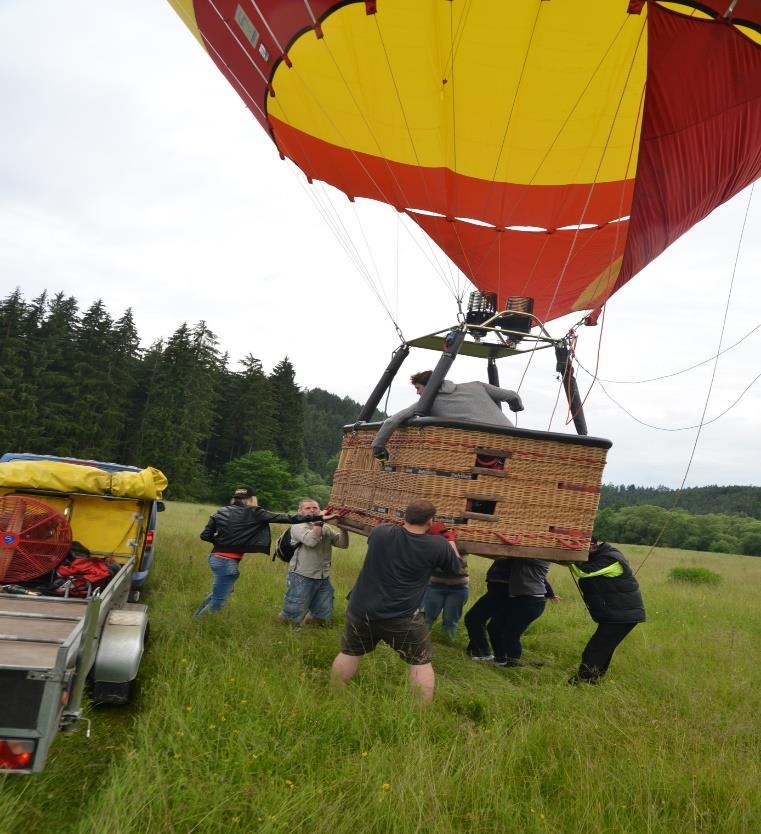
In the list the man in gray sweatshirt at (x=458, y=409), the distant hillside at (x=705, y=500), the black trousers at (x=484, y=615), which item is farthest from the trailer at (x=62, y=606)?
the distant hillside at (x=705, y=500)

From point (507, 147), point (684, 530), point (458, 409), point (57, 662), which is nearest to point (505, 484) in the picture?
point (458, 409)

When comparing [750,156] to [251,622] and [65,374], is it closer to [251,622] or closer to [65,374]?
[251,622]

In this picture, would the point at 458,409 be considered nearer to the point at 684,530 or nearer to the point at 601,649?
the point at 601,649

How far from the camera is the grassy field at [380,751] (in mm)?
3270

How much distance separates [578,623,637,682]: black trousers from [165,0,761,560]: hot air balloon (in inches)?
55.4

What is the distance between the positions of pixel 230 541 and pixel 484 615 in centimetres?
264

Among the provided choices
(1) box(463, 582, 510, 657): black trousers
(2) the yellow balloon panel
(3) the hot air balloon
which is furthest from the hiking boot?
(2) the yellow balloon panel

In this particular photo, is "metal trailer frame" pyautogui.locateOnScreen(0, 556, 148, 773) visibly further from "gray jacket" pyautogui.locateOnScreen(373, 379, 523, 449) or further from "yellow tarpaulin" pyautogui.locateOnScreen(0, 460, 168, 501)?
"gray jacket" pyautogui.locateOnScreen(373, 379, 523, 449)

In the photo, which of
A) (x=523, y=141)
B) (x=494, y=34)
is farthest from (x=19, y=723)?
(x=523, y=141)

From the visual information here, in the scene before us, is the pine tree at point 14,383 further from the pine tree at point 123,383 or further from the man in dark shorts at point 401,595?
the man in dark shorts at point 401,595

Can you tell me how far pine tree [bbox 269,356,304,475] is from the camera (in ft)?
181

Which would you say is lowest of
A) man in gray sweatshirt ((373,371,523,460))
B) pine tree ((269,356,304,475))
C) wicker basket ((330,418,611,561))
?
wicker basket ((330,418,611,561))

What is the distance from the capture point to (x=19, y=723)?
2.86m

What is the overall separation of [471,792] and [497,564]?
3.41 metres
